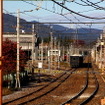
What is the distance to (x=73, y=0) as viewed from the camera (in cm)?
1387

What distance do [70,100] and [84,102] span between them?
1.05 meters

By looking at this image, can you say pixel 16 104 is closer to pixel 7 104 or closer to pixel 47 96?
pixel 7 104

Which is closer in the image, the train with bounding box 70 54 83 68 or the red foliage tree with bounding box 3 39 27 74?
the red foliage tree with bounding box 3 39 27 74

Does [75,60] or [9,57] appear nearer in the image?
[9,57]

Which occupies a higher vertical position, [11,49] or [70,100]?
[11,49]

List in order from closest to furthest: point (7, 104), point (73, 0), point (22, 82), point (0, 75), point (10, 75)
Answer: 1. point (0, 75)
2. point (73, 0)
3. point (7, 104)
4. point (10, 75)
5. point (22, 82)

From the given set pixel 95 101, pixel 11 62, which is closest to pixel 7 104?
pixel 95 101

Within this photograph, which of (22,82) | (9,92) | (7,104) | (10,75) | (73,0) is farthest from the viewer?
(22,82)

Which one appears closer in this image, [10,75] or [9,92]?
[9,92]

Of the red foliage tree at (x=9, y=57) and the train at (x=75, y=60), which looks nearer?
the red foliage tree at (x=9, y=57)

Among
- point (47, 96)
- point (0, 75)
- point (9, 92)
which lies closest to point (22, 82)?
point (9, 92)

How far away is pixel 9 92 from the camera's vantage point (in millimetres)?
25203

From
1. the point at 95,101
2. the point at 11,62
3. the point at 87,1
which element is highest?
the point at 87,1

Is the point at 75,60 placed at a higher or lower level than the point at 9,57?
lower
